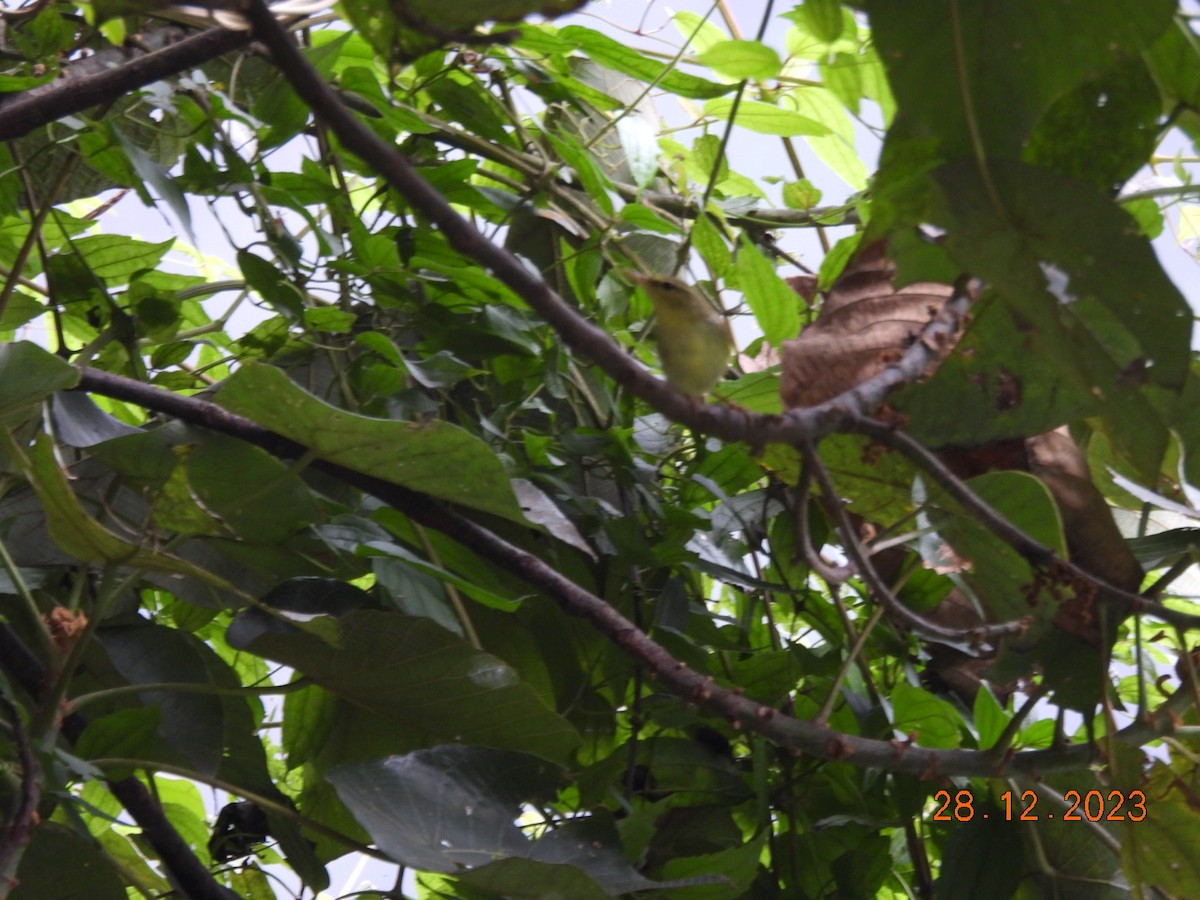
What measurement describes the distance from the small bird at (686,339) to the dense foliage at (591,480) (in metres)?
0.01

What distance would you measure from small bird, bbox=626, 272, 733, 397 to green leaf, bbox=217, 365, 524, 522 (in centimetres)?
18

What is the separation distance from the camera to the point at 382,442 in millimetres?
420

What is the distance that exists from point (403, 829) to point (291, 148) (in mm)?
532

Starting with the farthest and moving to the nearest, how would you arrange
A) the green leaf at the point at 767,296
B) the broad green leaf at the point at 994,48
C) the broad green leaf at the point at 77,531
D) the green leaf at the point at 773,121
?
1. the green leaf at the point at 773,121
2. the green leaf at the point at 767,296
3. the broad green leaf at the point at 77,531
4. the broad green leaf at the point at 994,48

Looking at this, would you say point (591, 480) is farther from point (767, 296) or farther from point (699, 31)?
point (699, 31)

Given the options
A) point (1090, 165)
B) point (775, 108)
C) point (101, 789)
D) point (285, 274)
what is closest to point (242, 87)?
point (285, 274)

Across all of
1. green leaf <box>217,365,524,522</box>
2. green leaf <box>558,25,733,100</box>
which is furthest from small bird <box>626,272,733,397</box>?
green leaf <box>558,25,733,100</box>

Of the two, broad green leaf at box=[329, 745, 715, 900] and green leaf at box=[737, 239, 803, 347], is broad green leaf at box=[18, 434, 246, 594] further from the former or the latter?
green leaf at box=[737, 239, 803, 347]

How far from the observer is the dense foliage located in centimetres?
24

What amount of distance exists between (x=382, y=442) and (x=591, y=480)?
0.80 ft

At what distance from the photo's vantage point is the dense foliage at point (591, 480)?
241 mm
